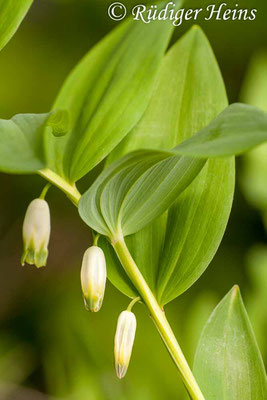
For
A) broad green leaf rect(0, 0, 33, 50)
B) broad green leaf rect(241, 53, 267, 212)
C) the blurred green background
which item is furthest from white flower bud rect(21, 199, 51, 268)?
broad green leaf rect(241, 53, 267, 212)

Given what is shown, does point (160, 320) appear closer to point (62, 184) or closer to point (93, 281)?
point (93, 281)

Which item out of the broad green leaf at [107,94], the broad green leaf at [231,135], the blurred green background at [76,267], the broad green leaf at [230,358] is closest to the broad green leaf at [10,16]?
the broad green leaf at [107,94]

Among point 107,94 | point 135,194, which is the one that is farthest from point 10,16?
point 135,194

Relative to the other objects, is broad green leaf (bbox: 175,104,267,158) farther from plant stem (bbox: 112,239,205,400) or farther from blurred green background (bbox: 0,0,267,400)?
blurred green background (bbox: 0,0,267,400)

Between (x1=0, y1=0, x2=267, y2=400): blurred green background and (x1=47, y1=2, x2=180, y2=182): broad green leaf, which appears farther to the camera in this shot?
(x1=0, y1=0, x2=267, y2=400): blurred green background

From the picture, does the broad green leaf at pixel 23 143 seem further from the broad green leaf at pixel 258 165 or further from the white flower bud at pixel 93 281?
the broad green leaf at pixel 258 165

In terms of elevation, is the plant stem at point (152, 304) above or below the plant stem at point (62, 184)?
below

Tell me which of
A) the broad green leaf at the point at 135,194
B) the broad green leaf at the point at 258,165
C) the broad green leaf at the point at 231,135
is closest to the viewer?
the broad green leaf at the point at 231,135
